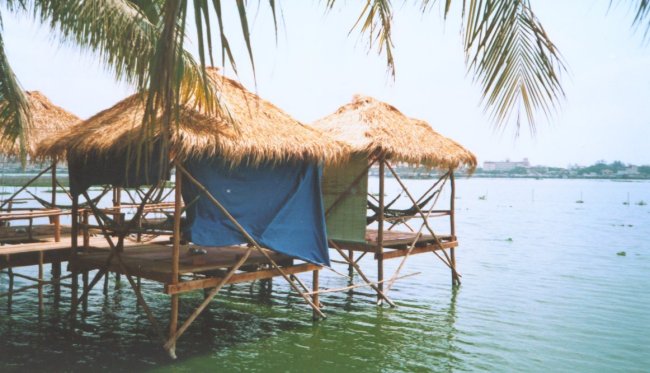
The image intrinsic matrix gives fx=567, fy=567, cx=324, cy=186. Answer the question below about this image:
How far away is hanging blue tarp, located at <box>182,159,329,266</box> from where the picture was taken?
708cm

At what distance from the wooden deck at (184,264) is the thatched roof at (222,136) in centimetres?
139

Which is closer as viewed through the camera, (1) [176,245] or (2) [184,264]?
(1) [176,245]

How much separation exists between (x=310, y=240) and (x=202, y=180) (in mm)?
1995

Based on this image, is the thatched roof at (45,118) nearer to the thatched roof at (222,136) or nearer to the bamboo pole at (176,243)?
the thatched roof at (222,136)

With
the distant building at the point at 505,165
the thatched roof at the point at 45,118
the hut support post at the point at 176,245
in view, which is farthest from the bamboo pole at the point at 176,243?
the distant building at the point at 505,165

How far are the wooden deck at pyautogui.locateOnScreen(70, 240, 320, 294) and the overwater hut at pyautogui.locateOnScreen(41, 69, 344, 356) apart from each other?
1cm

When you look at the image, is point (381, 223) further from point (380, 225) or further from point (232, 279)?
point (232, 279)

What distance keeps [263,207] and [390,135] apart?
3.07 m

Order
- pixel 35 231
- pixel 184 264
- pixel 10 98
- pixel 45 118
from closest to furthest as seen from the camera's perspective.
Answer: pixel 10 98, pixel 184 264, pixel 35 231, pixel 45 118

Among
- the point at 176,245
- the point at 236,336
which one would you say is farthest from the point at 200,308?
the point at 236,336

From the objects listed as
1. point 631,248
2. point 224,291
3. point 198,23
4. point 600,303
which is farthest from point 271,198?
point 631,248

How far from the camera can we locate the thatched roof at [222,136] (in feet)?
21.3

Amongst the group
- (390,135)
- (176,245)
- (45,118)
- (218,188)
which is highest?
(45,118)

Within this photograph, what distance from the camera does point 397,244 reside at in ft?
34.2
